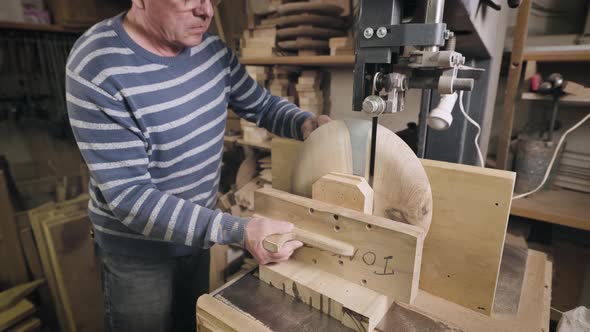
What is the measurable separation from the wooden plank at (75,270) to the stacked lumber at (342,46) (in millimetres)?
1809

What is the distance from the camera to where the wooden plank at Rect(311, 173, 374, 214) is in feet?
2.28

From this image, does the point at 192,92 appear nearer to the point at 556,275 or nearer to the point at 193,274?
the point at 193,274

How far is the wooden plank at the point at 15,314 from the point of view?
1701 mm

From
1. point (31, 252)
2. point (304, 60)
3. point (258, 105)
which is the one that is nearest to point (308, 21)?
point (304, 60)

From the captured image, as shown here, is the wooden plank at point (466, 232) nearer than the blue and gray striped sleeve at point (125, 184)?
Yes

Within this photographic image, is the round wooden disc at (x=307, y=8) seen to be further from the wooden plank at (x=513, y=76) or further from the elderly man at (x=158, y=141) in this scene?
the wooden plank at (x=513, y=76)

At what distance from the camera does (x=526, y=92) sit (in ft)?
4.40

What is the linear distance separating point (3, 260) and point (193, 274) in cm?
147

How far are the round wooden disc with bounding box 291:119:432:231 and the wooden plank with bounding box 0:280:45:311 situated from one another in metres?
1.97

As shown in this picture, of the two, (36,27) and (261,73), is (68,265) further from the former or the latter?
(261,73)

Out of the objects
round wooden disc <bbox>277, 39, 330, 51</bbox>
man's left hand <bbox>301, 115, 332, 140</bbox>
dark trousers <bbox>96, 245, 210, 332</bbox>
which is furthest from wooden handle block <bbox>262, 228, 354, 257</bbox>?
round wooden disc <bbox>277, 39, 330, 51</bbox>

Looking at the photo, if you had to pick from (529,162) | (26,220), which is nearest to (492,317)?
(529,162)

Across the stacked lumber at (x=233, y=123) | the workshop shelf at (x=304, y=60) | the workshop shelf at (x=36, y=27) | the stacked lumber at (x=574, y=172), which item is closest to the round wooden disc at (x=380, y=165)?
the workshop shelf at (x=304, y=60)

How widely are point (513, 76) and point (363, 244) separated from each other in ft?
3.62
